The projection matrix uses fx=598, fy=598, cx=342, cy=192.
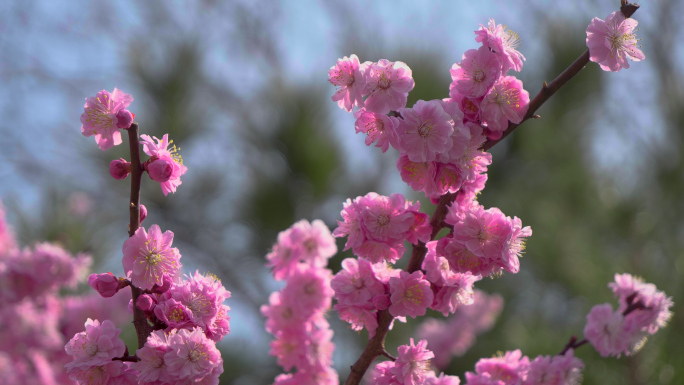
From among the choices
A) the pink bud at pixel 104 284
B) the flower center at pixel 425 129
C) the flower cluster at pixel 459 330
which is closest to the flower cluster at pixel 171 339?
the pink bud at pixel 104 284

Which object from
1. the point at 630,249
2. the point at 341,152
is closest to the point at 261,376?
the point at 341,152

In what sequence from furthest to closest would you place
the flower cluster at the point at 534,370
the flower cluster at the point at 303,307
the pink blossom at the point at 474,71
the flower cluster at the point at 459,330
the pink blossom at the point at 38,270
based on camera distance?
the flower cluster at the point at 459,330 → the pink blossom at the point at 38,270 → the flower cluster at the point at 303,307 → the flower cluster at the point at 534,370 → the pink blossom at the point at 474,71

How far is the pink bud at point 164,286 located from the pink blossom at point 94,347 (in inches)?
3.5

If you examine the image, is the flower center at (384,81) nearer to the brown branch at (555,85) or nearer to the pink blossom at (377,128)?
the pink blossom at (377,128)

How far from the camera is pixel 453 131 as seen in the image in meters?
0.94

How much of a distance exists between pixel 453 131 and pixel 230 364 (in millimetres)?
4274

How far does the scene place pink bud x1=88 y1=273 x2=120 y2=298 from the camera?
94cm

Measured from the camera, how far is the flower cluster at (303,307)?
4.82 ft

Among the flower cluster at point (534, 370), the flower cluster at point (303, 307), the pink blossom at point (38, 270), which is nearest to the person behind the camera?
the flower cluster at point (534, 370)

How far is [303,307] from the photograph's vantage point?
4.83 feet

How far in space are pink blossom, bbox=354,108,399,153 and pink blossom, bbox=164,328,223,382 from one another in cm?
41

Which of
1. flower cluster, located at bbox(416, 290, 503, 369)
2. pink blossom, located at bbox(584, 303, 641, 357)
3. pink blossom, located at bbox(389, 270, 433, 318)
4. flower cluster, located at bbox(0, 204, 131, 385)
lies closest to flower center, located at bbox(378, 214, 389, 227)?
pink blossom, located at bbox(389, 270, 433, 318)

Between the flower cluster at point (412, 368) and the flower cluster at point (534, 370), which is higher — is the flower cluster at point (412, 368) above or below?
below

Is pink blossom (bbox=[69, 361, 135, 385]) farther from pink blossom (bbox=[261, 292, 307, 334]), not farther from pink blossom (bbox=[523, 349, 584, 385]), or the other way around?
pink blossom (bbox=[523, 349, 584, 385])
